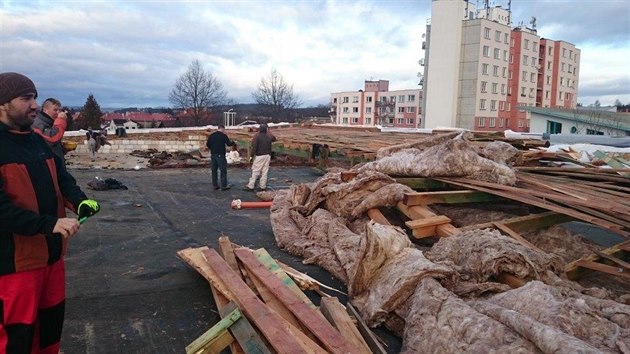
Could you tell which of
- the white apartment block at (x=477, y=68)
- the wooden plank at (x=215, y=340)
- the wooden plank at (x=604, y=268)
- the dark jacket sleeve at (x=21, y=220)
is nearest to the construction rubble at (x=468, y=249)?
the wooden plank at (x=604, y=268)

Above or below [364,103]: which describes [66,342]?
below

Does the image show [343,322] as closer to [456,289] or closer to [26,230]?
[456,289]

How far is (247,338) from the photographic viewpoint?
10.1 feet

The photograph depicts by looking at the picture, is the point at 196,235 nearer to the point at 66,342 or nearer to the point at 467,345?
the point at 66,342

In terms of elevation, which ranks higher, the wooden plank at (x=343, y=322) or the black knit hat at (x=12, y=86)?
the black knit hat at (x=12, y=86)

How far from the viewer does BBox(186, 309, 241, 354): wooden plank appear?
3.06 metres

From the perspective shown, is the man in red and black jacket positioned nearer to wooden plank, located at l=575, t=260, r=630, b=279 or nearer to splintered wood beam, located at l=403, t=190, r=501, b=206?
splintered wood beam, located at l=403, t=190, r=501, b=206

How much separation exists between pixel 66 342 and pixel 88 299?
85 centimetres

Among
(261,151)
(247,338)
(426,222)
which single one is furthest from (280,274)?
(261,151)

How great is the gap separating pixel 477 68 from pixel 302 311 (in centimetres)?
5449

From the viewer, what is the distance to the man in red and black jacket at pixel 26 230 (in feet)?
8.07

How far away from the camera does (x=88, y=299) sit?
4.21 m

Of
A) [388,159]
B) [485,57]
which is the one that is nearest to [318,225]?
[388,159]

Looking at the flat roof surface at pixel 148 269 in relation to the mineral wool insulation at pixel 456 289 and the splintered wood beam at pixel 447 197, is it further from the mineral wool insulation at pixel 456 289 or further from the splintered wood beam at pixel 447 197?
the splintered wood beam at pixel 447 197
